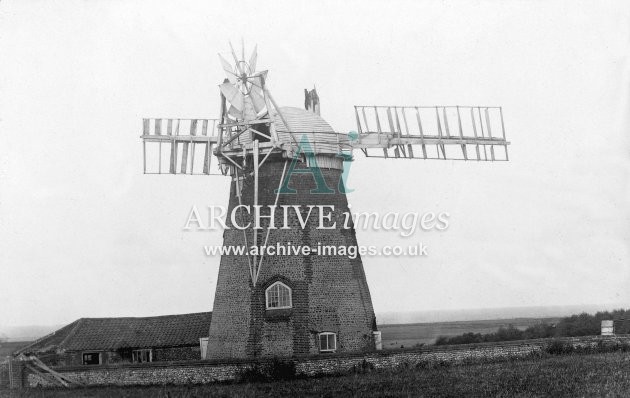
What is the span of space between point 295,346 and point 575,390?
7.98 m

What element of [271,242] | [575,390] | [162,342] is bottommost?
[575,390]

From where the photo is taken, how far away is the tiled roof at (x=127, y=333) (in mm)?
29703

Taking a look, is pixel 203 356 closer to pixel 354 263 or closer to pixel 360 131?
pixel 354 263

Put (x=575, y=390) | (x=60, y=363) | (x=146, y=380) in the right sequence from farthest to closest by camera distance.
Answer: (x=60, y=363)
(x=146, y=380)
(x=575, y=390)

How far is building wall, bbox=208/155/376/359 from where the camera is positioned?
24172 mm

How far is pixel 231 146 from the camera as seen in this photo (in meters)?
25.0

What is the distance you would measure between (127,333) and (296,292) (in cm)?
871

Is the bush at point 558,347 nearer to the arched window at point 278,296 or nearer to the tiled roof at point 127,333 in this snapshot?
the arched window at point 278,296

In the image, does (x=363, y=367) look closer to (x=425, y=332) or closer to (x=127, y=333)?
(x=127, y=333)

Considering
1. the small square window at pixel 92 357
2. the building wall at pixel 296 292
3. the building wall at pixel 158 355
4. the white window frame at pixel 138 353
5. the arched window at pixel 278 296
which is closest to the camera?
the building wall at pixel 296 292

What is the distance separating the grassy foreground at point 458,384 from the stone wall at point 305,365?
0.48 m

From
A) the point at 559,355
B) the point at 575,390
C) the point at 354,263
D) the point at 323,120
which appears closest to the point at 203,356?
the point at 354,263

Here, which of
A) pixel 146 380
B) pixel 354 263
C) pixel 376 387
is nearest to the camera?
pixel 376 387

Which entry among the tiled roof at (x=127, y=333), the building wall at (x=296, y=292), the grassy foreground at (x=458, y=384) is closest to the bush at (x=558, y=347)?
the grassy foreground at (x=458, y=384)
